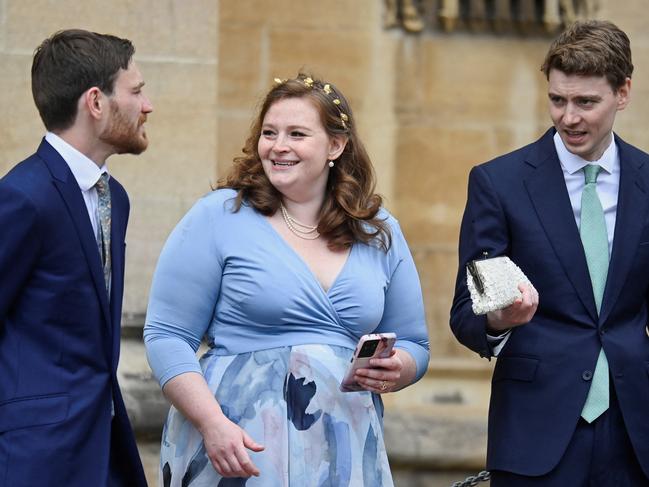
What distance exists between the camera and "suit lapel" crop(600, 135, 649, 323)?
471 cm

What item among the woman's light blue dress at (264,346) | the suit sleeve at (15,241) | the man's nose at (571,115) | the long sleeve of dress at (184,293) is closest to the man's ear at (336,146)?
the woman's light blue dress at (264,346)

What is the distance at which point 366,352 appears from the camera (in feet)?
14.9

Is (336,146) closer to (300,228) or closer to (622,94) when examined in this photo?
(300,228)

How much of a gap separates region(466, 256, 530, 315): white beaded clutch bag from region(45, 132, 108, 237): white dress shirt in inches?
39.7

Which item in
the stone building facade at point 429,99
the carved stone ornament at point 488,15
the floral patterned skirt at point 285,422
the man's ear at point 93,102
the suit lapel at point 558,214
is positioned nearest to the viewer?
the man's ear at point 93,102

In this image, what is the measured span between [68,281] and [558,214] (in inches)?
55.2

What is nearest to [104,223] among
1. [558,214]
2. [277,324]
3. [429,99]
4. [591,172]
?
[277,324]

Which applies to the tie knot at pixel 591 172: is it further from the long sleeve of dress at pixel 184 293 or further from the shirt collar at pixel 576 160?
the long sleeve of dress at pixel 184 293

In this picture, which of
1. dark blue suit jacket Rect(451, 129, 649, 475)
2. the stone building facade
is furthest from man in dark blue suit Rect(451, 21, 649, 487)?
the stone building facade

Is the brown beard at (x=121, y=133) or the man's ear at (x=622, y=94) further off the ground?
the man's ear at (x=622, y=94)

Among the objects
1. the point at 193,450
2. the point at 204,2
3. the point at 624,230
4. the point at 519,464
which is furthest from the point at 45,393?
the point at 204,2

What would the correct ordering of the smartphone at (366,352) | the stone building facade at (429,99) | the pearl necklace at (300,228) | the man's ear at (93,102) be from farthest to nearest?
the stone building facade at (429,99)
the pearl necklace at (300,228)
the smartphone at (366,352)
the man's ear at (93,102)

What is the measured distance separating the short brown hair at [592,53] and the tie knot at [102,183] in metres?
1.30

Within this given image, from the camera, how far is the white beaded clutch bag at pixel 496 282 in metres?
4.44
